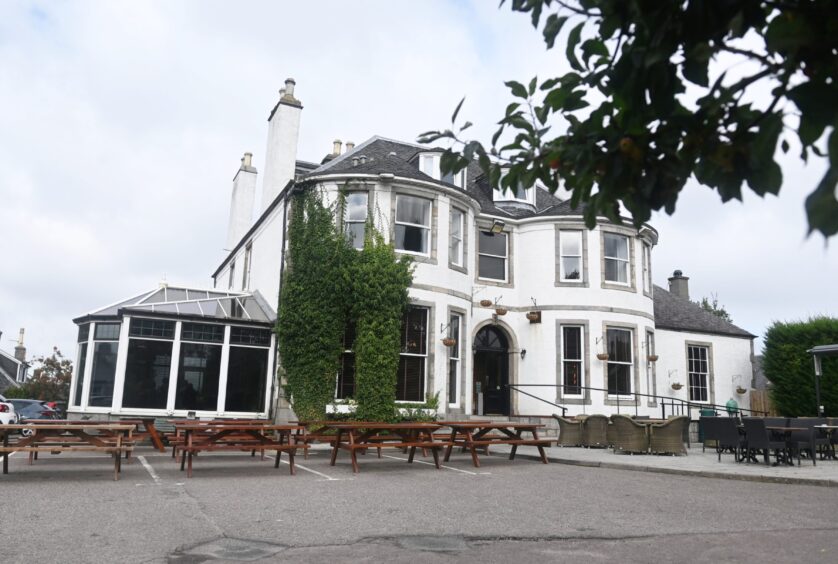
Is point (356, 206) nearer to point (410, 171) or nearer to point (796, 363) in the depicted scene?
point (410, 171)

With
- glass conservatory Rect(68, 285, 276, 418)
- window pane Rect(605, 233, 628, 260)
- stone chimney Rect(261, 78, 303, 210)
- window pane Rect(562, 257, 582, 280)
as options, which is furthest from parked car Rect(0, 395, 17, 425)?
window pane Rect(605, 233, 628, 260)

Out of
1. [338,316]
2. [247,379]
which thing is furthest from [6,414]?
[338,316]

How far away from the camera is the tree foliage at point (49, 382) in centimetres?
3803

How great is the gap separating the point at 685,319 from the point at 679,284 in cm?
449

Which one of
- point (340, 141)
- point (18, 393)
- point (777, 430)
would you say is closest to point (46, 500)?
point (777, 430)

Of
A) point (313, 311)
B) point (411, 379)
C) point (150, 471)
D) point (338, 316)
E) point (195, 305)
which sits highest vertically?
point (195, 305)

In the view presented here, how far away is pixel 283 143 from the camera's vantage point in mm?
22031

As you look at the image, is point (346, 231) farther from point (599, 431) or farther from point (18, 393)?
point (18, 393)

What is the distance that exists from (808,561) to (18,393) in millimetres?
42826

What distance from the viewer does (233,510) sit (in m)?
7.25

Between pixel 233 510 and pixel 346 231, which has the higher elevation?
pixel 346 231

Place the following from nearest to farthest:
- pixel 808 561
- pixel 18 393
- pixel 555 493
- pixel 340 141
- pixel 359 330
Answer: pixel 808 561, pixel 555 493, pixel 359 330, pixel 340 141, pixel 18 393

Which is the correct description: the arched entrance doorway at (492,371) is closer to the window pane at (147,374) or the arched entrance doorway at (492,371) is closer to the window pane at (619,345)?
the window pane at (619,345)

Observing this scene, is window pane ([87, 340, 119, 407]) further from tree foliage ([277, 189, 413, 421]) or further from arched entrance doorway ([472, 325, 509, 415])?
arched entrance doorway ([472, 325, 509, 415])
